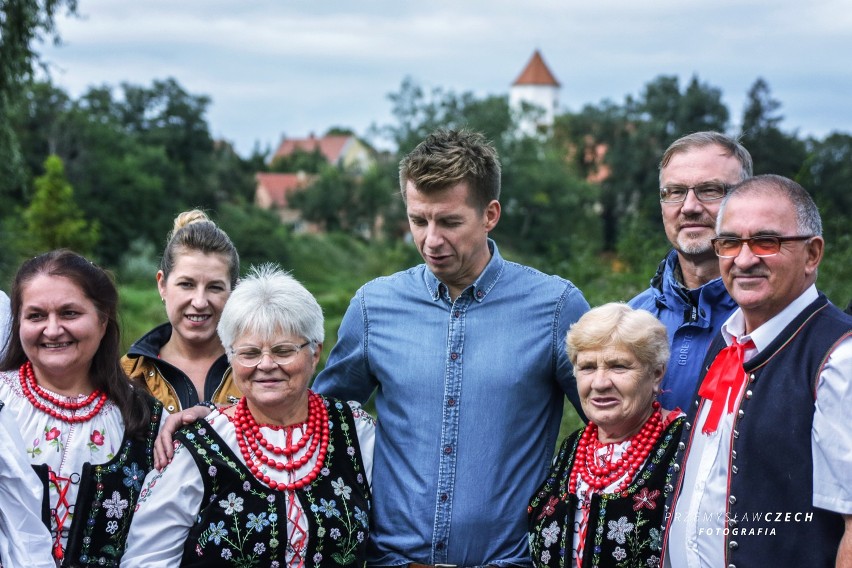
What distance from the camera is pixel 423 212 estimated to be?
3770 mm

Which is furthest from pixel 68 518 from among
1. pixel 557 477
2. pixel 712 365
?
pixel 712 365

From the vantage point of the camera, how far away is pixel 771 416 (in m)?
3.07

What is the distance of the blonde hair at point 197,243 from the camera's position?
429 cm

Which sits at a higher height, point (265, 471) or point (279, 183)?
point (279, 183)

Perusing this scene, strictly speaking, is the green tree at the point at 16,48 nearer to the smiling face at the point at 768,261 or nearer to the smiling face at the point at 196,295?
the smiling face at the point at 196,295

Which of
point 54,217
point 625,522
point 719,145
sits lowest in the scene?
point 625,522

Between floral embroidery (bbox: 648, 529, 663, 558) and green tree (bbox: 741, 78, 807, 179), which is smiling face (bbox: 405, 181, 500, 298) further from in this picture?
green tree (bbox: 741, 78, 807, 179)

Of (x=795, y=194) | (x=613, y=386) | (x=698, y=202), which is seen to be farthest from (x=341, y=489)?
(x=795, y=194)

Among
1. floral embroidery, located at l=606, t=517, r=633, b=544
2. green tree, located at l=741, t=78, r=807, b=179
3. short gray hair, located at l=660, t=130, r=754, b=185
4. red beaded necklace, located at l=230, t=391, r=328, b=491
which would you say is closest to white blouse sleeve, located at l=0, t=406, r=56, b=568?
red beaded necklace, located at l=230, t=391, r=328, b=491

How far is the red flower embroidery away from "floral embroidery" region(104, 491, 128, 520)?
1.83 m

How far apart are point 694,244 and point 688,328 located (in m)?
0.34

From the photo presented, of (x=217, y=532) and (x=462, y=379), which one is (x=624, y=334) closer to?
(x=462, y=379)

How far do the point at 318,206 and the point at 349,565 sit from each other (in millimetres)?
47192

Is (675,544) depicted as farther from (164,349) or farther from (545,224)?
(545,224)
